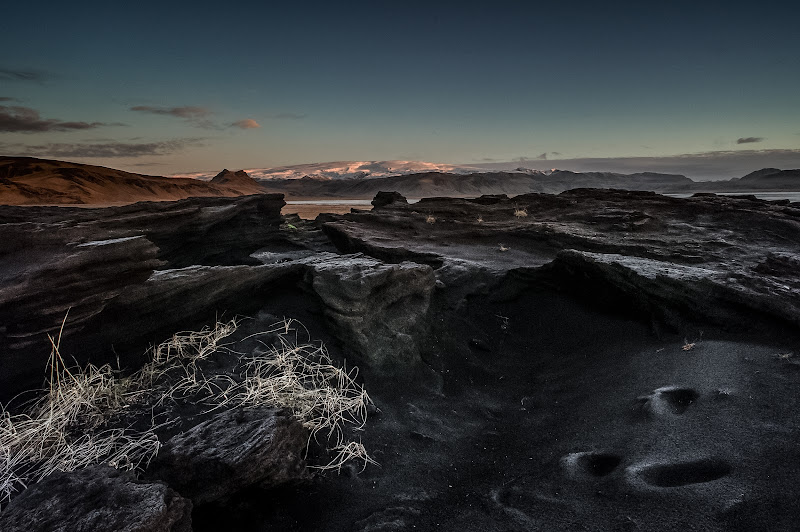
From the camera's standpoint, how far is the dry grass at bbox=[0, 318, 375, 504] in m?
3.73

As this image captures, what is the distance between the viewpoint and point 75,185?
59906mm

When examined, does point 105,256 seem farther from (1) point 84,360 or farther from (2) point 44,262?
(1) point 84,360

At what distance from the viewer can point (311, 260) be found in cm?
730

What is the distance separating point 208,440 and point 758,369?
5.93 metres

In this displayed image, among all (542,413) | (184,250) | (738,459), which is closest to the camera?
(738,459)

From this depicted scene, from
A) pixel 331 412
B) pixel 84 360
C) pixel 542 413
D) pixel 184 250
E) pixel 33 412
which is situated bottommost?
pixel 542 413

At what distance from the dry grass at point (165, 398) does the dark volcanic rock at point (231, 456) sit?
34 cm

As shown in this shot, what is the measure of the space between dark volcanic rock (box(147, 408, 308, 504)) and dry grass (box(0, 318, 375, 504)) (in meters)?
0.34

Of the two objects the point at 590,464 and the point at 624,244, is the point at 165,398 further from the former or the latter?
the point at 624,244

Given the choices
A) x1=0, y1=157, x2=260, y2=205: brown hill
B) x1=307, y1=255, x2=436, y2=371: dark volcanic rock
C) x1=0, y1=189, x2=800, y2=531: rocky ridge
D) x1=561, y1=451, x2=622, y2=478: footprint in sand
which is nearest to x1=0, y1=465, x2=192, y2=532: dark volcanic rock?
x1=0, y1=189, x2=800, y2=531: rocky ridge

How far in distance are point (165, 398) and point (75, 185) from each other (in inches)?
2851

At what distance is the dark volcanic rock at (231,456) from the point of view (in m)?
3.43

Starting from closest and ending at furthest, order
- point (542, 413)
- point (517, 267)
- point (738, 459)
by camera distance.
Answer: point (738, 459) → point (542, 413) → point (517, 267)

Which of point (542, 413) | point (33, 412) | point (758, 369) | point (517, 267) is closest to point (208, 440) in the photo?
point (33, 412)
